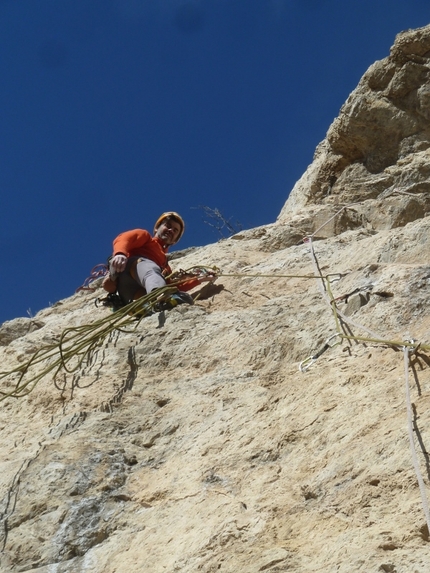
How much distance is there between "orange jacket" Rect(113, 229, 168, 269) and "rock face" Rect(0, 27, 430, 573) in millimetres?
750

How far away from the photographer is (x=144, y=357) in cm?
433

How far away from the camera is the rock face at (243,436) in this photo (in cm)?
274

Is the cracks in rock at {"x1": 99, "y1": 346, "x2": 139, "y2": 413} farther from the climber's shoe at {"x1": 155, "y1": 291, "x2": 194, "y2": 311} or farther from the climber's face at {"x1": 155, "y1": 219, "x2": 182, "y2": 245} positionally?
the climber's face at {"x1": 155, "y1": 219, "x2": 182, "y2": 245}

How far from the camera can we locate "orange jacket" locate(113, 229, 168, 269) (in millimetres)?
5762

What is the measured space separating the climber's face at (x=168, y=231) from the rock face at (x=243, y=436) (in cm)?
124

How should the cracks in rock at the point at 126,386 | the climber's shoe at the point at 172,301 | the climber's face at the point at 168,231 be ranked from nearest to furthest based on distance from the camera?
the cracks in rock at the point at 126,386 < the climber's shoe at the point at 172,301 < the climber's face at the point at 168,231

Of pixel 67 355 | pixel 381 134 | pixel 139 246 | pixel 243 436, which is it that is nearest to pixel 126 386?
pixel 67 355

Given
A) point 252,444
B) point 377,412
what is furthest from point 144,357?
point 377,412

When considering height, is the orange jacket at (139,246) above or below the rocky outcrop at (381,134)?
below

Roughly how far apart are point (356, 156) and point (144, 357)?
454 cm

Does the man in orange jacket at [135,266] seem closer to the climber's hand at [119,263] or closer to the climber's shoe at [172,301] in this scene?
the climber's hand at [119,263]

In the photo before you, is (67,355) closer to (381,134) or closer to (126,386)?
(126,386)

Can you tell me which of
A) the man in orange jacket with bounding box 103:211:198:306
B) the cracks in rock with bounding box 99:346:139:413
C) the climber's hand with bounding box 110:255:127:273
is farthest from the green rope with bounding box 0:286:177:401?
the climber's hand with bounding box 110:255:127:273

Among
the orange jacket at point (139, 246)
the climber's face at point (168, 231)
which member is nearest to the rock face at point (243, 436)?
the orange jacket at point (139, 246)
